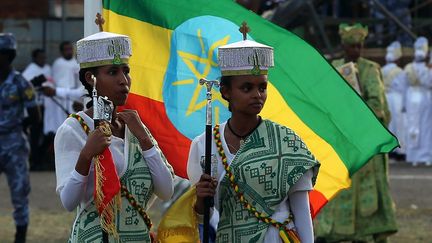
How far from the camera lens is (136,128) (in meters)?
5.92

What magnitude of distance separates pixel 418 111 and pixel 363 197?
9.73 m

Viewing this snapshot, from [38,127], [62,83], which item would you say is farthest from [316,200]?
[62,83]

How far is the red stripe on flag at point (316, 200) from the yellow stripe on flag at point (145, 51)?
97 cm

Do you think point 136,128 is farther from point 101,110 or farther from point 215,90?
point 215,90

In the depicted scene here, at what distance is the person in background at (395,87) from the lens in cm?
2123

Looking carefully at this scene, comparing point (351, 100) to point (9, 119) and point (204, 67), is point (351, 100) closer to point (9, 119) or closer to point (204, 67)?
point (204, 67)

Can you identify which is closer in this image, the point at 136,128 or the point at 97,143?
the point at 97,143

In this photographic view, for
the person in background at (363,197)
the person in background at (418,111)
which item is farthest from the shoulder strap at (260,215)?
the person in background at (418,111)

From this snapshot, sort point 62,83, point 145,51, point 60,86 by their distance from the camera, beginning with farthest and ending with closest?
point 62,83
point 60,86
point 145,51

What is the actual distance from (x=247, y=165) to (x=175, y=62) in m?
1.59

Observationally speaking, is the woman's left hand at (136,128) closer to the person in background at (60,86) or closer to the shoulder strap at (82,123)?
the shoulder strap at (82,123)

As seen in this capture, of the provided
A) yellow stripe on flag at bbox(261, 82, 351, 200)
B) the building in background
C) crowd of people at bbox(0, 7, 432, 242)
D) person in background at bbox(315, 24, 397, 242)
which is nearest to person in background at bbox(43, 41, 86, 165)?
the building in background

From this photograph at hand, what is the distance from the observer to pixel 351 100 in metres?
7.32

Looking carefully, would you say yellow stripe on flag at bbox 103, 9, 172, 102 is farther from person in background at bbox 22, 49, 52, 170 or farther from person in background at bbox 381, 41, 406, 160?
person in background at bbox 381, 41, 406, 160
